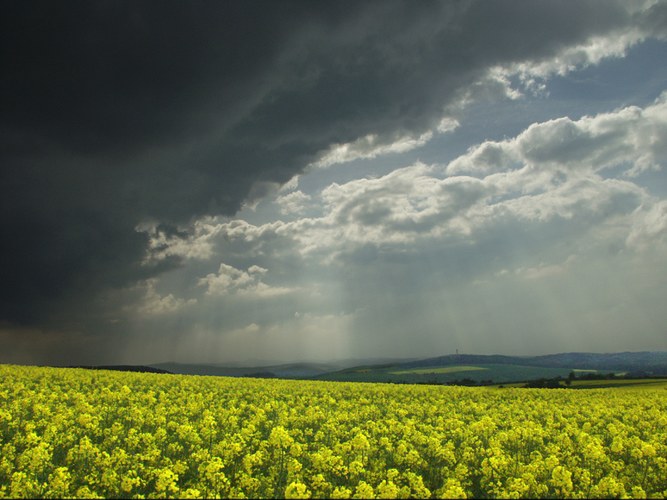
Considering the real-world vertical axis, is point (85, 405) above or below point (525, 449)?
Answer: above

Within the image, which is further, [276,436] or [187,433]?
[187,433]

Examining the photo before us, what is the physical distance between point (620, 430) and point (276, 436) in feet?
48.2

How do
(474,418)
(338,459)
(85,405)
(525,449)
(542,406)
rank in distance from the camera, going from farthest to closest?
(542,406)
(474,418)
(85,405)
(525,449)
(338,459)

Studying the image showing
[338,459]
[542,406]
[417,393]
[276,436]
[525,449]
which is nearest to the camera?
[338,459]

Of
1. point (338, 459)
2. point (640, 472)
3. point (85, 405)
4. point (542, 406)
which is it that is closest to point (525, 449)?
point (640, 472)

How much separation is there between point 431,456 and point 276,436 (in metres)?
4.78

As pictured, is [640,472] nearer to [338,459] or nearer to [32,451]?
[338,459]

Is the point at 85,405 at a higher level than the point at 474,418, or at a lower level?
higher

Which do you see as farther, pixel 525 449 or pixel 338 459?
pixel 525 449

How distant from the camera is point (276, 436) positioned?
12.5 metres

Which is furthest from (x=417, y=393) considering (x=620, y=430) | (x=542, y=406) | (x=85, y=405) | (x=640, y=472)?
(x=85, y=405)

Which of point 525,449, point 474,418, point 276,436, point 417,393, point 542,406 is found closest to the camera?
point 276,436

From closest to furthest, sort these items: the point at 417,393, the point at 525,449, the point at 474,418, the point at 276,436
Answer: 1. the point at 276,436
2. the point at 525,449
3. the point at 474,418
4. the point at 417,393

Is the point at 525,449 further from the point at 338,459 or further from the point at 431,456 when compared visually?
the point at 338,459
